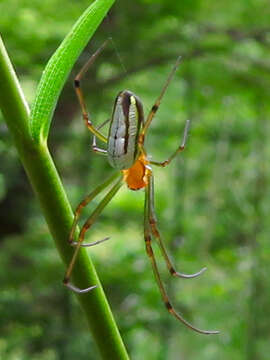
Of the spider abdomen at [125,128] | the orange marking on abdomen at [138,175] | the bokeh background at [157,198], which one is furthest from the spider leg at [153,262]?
the bokeh background at [157,198]

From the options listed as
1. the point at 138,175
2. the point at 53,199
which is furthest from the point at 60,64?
the point at 138,175

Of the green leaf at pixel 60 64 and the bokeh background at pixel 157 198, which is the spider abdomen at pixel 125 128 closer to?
the green leaf at pixel 60 64

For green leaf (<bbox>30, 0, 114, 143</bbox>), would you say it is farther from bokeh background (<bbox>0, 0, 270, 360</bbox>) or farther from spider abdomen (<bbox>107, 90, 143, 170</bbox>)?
bokeh background (<bbox>0, 0, 270, 360</bbox>)

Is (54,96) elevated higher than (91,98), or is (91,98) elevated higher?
(54,96)

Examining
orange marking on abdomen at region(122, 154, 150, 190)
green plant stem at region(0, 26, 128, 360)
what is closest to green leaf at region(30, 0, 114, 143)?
Result: green plant stem at region(0, 26, 128, 360)

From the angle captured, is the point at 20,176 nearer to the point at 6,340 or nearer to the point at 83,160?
the point at 83,160

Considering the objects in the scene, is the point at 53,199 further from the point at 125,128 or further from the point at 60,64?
the point at 125,128

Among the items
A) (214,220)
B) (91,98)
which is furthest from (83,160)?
(214,220)
